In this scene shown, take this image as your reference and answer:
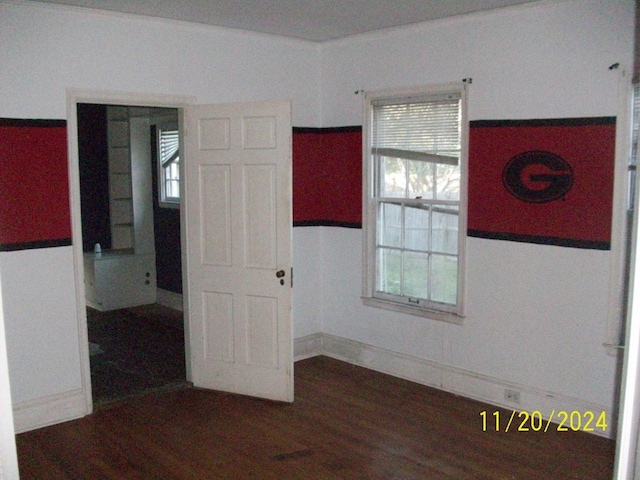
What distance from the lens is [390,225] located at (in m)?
5.29

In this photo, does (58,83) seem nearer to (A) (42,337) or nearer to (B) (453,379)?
(A) (42,337)

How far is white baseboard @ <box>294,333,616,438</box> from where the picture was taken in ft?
13.8

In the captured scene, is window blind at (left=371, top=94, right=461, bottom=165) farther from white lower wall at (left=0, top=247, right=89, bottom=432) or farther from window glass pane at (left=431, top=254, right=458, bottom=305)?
white lower wall at (left=0, top=247, right=89, bottom=432)

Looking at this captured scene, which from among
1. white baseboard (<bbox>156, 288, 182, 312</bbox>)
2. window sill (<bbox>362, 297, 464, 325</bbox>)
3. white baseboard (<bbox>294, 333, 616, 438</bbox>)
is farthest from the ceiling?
white baseboard (<bbox>156, 288, 182, 312</bbox>)

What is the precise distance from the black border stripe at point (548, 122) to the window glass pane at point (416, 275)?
45.7 inches

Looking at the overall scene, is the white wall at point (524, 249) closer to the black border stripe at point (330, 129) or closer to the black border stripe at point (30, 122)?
the black border stripe at point (330, 129)

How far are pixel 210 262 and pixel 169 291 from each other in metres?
2.96

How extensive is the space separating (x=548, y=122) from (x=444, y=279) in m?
1.46

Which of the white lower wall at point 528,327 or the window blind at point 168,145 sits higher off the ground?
the window blind at point 168,145

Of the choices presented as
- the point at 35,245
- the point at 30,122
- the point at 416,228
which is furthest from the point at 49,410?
the point at 416,228

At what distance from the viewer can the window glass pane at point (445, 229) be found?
483 cm

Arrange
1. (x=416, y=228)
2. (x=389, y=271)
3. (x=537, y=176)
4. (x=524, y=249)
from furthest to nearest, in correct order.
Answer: (x=389, y=271)
(x=416, y=228)
(x=524, y=249)
(x=537, y=176)

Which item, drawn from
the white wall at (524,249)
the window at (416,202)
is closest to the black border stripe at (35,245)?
the window at (416,202)

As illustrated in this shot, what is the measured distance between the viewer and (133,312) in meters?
7.36
